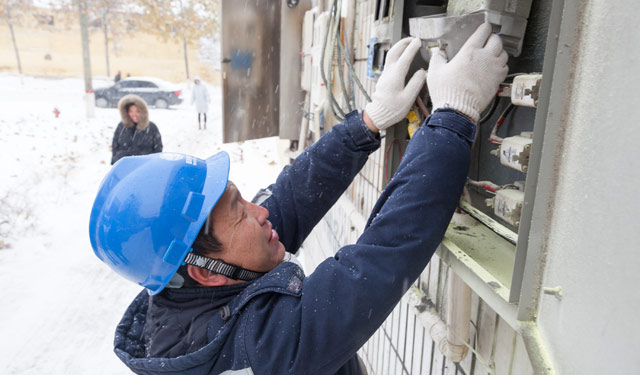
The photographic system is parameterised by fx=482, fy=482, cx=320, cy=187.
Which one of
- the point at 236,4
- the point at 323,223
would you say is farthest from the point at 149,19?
the point at 323,223

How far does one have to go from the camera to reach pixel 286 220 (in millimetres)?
1937

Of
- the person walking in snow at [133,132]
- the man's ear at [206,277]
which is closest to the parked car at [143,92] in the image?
the person walking in snow at [133,132]

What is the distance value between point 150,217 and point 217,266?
0.25 m

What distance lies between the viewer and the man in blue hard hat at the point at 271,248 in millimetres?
1267

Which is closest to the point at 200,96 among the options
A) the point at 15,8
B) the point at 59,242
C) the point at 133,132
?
the point at 133,132

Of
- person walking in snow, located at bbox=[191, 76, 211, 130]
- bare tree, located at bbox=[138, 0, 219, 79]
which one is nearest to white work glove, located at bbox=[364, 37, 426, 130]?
person walking in snow, located at bbox=[191, 76, 211, 130]

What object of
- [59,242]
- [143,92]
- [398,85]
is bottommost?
[59,242]

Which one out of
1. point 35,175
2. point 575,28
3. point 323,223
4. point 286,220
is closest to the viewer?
point 575,28

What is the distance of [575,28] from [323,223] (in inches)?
146

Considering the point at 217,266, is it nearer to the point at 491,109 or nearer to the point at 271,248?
the point at 271,248

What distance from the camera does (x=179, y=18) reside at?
16.8 meters

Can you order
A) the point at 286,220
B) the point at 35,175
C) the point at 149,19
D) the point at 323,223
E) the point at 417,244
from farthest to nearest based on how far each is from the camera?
the point at 149,19 → the point at 35,175 → the point at 323,223 → the point at 286,220 → the point at 417,244

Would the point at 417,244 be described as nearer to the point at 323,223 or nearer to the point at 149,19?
the point at 323,223

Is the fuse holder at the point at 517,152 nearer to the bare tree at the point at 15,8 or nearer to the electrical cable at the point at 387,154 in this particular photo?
the electrical cable at the point at 387,154
